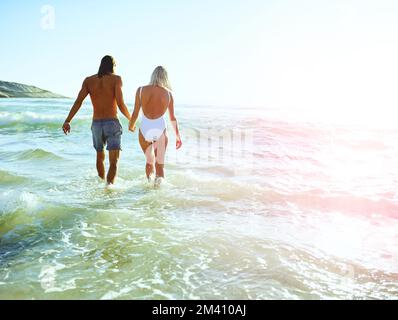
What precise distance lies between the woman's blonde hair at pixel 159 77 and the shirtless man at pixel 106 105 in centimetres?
61

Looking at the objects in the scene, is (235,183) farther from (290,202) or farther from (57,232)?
(57,232)

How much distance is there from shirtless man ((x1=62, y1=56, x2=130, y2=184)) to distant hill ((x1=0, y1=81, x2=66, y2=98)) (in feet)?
218

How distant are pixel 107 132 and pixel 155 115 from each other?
2.91 feet

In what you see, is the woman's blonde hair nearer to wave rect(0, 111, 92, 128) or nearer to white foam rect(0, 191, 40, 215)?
white foam rect(0, 191, 40, 215)

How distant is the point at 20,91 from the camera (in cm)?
7350

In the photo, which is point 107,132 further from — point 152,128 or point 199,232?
point 199,232

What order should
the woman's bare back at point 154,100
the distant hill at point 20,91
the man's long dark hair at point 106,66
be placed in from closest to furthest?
the man's long dark hair at point 106,66
the woman's bare back at point 154,100
the distant hill at point 20,91

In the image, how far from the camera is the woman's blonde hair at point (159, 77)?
7105mm

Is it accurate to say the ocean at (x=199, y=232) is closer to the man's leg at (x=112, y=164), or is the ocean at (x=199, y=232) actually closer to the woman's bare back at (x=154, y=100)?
the man's leg at (x=112, y=164)

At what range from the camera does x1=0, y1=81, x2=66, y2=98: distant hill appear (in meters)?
69.7

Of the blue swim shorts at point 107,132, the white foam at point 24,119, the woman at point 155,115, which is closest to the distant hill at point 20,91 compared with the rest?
the white foam at point 24,119

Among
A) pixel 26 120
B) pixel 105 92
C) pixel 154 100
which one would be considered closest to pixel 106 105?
pixel 105 92

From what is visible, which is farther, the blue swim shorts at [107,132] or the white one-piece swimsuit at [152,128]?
the white one-piece swimsuit at [152,128]

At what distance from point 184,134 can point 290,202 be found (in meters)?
12.4
